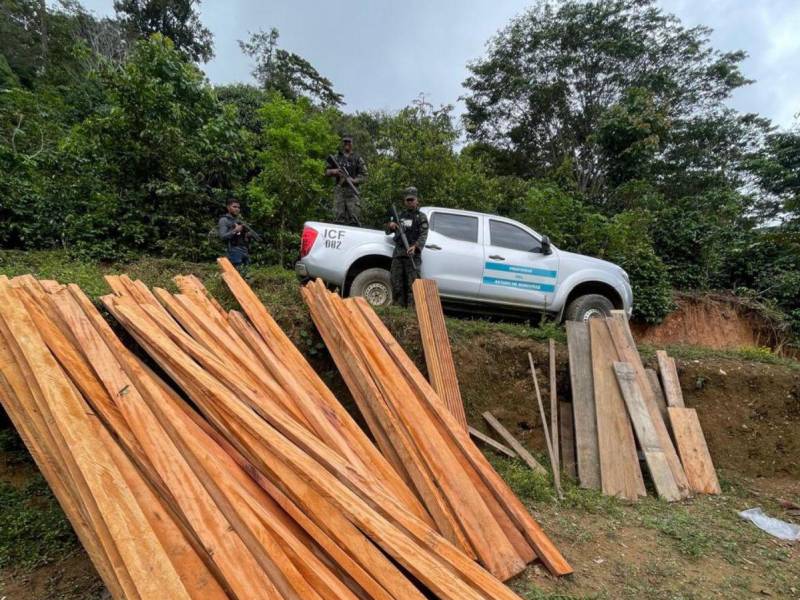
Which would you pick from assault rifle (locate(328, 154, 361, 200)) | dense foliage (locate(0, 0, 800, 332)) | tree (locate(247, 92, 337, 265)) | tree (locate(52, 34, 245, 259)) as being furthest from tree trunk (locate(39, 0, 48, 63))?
assault rifle (locate(328, 154, 361, 200))

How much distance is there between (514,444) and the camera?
4449 mm

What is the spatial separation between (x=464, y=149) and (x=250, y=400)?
9854 millimetres

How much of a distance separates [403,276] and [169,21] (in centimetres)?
2509

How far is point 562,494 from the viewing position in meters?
3.74

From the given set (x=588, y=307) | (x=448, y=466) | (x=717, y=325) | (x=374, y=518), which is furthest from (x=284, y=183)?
(x=717, y=325)

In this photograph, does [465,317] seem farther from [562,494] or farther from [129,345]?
[129,345]

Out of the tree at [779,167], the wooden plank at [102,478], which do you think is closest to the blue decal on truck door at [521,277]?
the wooden plank at [102,478]

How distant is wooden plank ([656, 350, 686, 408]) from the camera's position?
4.71 m

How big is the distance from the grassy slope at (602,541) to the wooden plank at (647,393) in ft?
0.81

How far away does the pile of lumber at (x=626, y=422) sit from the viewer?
3971 millimetres

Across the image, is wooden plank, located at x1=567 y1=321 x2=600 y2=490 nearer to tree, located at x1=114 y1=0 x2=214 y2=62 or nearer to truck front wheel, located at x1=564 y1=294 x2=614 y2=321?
truck front wheel, located at x1=564 y1=294 x2=614 y2=321

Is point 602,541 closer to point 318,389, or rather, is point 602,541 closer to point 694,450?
point 694,450

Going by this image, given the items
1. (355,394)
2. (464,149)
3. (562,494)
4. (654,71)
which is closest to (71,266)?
(355,394)

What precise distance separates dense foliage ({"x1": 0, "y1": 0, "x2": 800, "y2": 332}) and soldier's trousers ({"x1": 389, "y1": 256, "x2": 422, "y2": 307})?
4566 millimetres
